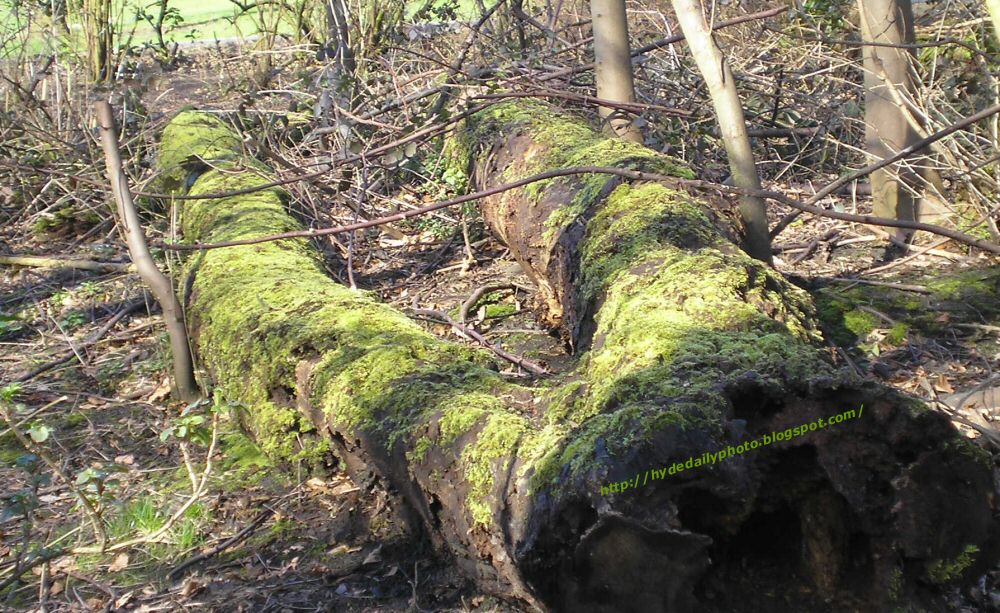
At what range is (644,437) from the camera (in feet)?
7.16

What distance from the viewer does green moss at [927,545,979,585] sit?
2.14 meters

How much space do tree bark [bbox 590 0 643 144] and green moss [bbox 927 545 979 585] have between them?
323 centimetres

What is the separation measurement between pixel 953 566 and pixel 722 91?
2.32 metres

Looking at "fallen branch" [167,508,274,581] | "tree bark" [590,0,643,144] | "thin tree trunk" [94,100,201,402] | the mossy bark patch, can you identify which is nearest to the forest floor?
"fallen branch" [167,508,274,581]

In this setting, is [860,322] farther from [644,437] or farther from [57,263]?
[57,263]

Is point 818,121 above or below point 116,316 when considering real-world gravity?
above

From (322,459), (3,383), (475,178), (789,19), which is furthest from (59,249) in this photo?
(789,19)

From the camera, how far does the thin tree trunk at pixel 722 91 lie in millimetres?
3756

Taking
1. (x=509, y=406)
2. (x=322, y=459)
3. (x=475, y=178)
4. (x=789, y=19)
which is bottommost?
(x=322, y=459)

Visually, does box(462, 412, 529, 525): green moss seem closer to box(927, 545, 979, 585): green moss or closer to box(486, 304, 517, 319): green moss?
box(927, 545, 979, 585): green moss

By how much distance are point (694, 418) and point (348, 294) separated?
2.27m

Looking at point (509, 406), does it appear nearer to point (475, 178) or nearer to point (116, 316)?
point (475, 178)

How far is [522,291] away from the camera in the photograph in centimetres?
543

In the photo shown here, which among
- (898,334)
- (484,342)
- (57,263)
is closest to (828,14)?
(898,334)
